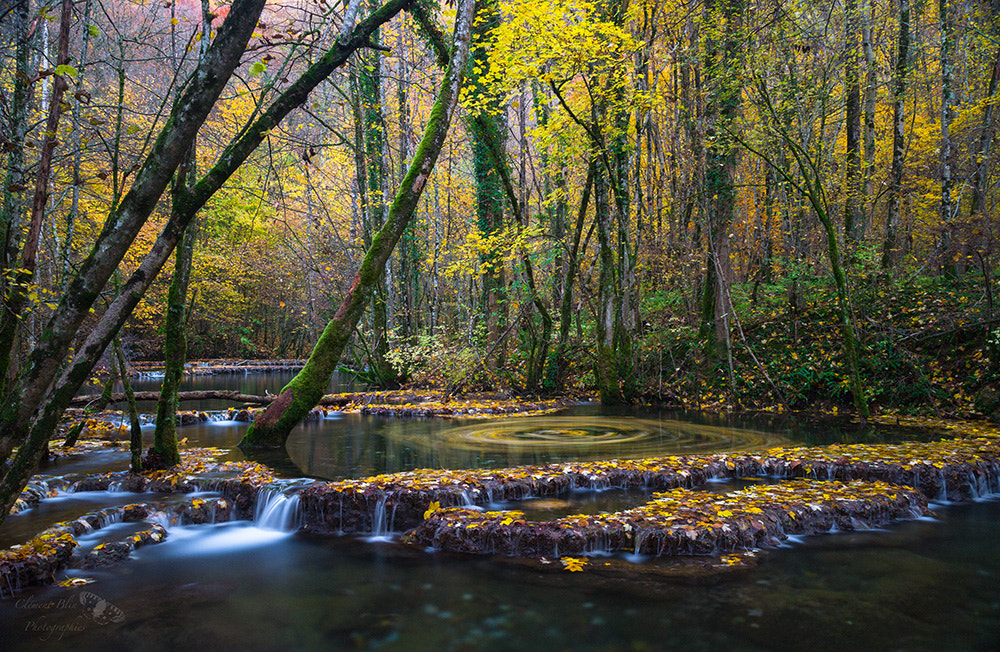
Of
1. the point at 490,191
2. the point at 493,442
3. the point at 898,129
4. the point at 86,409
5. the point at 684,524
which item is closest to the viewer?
the point at 684,524

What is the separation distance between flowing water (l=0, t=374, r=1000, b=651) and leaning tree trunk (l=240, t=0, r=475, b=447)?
8.95 ft

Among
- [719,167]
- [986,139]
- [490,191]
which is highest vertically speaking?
[490,191]

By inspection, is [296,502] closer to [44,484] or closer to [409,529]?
[409,529]

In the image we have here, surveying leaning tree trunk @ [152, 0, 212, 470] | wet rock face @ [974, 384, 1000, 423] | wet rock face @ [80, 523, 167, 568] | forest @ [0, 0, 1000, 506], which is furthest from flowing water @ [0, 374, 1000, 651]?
wet rock face @ [974, 384, 1000, 423]

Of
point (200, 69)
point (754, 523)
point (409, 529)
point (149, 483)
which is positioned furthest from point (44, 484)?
point (754, 523)

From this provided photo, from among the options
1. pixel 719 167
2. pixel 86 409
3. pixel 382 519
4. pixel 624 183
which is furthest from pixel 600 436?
pixel 86 409

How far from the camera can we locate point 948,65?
45.1ft

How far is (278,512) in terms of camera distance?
6.46 m

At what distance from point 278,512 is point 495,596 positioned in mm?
3323

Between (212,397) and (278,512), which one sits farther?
(212,397)

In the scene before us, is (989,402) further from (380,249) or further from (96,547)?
(96,547)

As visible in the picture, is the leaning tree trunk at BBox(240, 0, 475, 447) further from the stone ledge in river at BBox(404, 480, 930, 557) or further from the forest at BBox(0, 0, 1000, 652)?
the stone ledge in river at BBox(404, 480, 930, 557)

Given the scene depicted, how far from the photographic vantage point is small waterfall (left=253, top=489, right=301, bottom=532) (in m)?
6.38

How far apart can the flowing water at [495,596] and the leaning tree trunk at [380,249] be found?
2729 millimetres
